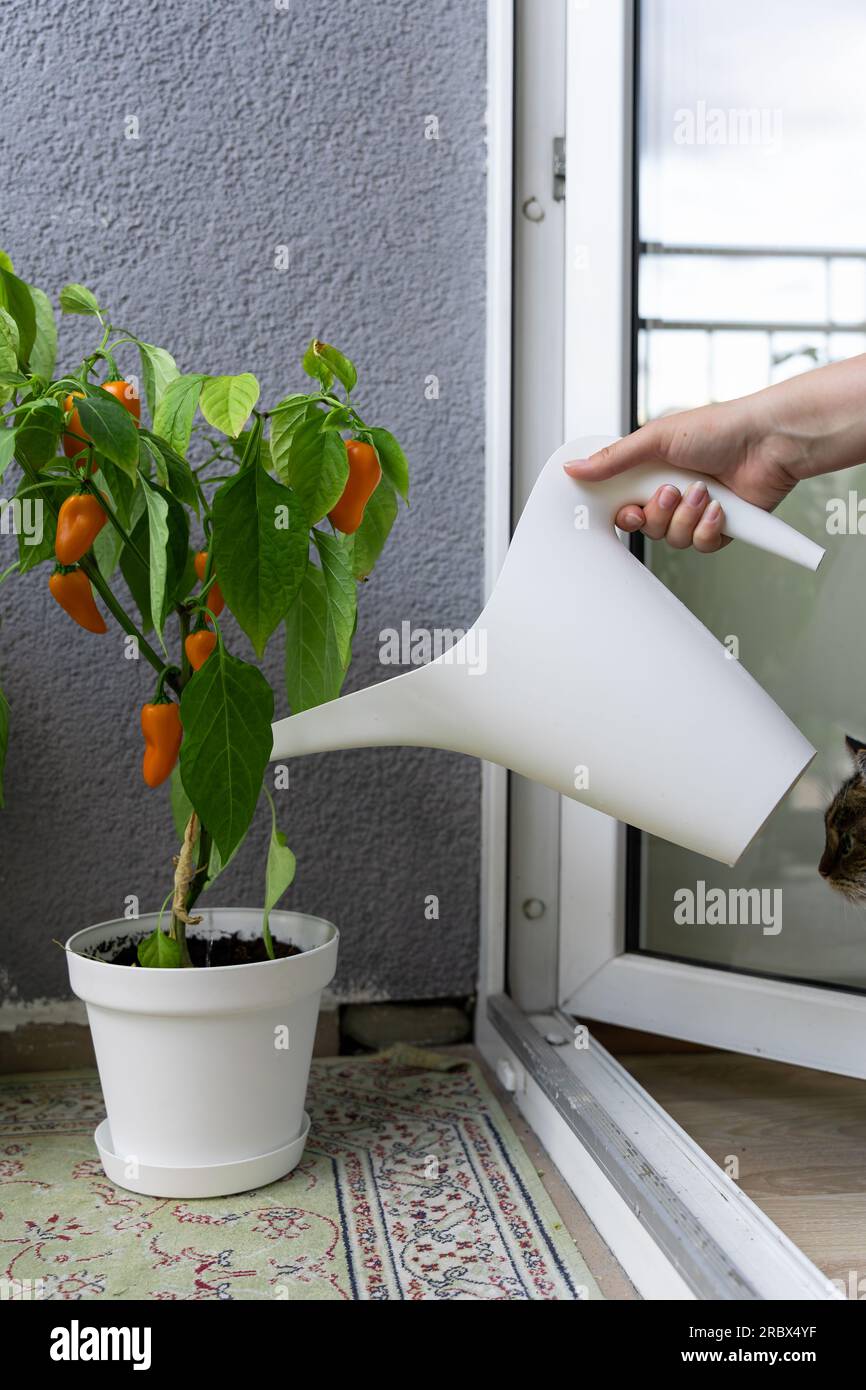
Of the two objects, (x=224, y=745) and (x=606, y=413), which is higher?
(x=606, y=413)

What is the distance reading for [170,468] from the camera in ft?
2.69

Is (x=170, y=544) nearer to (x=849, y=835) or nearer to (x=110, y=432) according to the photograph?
(x=110, y=432)

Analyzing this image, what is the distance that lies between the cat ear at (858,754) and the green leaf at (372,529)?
426 mm

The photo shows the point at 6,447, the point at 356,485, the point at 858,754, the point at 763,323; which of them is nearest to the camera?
the point at 6,447

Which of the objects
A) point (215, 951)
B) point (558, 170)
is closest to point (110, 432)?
point (215, 951)

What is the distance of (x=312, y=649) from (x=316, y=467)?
0.48 ft

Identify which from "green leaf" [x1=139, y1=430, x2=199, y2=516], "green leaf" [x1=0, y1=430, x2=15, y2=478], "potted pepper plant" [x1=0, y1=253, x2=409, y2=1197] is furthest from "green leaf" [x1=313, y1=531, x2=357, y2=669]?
"green leaf" [x1=0, y1=430, x2=15, y2=478]

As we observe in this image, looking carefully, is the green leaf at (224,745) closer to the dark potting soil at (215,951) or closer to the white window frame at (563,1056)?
the dark potting soil at (215,951)

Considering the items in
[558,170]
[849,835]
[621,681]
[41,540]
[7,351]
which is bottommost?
[849,835]

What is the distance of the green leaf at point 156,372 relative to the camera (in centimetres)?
86

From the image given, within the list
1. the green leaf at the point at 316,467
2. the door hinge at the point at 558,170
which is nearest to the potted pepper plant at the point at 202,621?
the green leaf at the point at 316,467

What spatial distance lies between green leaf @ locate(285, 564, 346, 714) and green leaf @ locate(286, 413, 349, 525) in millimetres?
82

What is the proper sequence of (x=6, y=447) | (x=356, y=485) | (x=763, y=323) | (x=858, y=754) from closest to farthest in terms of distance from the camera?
(x=6, y=447)
(x=356, y=485)
(x=858, y=754)
(x=763, y=323)
